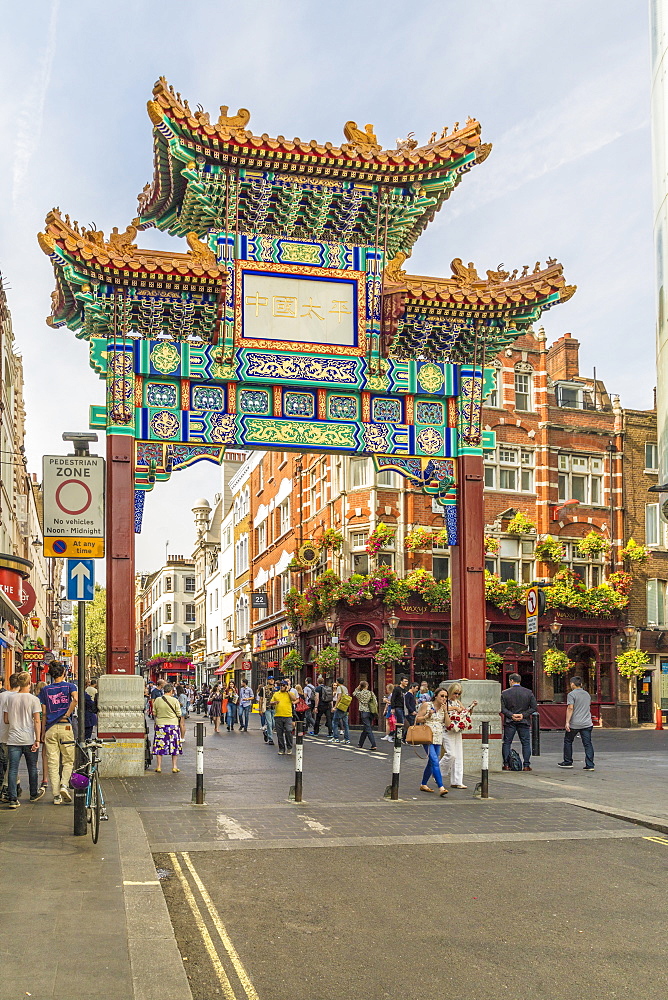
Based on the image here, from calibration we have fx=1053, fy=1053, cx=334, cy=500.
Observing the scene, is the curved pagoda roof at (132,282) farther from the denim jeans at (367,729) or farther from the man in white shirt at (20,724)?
the denim jeans at (367,729)

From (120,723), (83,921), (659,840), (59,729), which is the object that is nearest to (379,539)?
(120,723)

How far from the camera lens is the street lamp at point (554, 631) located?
135ft

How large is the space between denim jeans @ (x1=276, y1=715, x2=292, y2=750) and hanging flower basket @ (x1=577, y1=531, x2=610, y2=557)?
22.2 meters

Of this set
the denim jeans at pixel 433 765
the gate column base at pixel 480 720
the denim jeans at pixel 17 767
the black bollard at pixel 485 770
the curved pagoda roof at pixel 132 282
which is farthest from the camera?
the gate column base at pixel 480 720

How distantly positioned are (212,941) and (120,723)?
10751 mm

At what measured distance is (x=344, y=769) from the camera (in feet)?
65.9

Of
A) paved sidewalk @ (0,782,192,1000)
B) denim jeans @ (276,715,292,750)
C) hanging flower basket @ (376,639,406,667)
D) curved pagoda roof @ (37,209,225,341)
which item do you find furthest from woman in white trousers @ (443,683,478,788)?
hanging flower basket @ (376,639,406,667)

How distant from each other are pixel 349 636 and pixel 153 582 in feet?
289

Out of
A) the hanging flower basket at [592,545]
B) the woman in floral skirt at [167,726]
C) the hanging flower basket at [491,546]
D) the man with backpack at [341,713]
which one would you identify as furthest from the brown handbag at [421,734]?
the hanging flower basket at [592,545]

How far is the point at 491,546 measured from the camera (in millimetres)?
41781

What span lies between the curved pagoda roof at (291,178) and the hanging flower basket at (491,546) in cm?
2197

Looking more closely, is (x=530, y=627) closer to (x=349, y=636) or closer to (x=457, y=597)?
(x=457, y=597)

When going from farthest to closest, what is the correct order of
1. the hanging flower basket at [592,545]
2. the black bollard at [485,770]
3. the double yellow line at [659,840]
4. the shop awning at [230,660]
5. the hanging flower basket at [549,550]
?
the shop awning at [230,660], the hanging flower basket at [592,545], the hanging flower basket at [549,550], the black bollard at [485,770], the double yellow line at [659,840]

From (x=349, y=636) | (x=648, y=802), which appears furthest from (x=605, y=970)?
(x=349, y=636)
